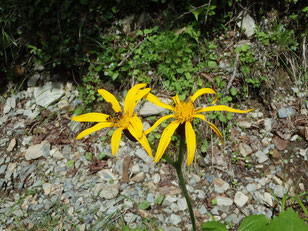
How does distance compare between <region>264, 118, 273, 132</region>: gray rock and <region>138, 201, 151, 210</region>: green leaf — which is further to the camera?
<region>264, 118, 273, 132</region>: gray rock

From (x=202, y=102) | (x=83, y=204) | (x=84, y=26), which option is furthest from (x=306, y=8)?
(x=83, y=204)

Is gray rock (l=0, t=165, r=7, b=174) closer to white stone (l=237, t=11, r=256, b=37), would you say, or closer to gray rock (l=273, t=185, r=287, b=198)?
gray rock (l=273, t=185, r=287, b=198)

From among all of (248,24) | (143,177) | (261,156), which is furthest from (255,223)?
(248,24)

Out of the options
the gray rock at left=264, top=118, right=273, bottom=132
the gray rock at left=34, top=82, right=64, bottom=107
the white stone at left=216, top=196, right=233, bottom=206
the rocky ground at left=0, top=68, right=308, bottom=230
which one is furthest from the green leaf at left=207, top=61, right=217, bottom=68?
the gray rock at left=34, top=82, right=64, bottom=107

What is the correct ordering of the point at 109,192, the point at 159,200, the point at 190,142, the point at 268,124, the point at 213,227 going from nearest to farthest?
the point at 190,142, the point at 213,227, the point at 159,200, the point at 109,192, the point at 268,124

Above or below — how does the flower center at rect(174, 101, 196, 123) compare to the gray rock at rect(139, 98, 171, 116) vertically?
above

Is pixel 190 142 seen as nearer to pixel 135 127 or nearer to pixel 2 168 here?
pixel 135 127

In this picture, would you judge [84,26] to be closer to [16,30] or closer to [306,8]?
[16,30]
